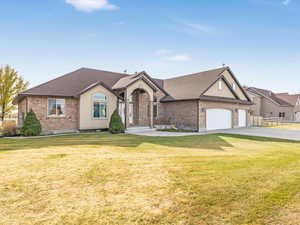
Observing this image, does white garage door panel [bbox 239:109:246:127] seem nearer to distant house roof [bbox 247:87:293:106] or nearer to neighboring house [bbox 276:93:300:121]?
distant house roof [bbox 247:87:293:106]

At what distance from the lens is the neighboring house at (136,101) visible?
15605mm

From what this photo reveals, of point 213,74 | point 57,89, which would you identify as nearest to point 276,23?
point 213,74

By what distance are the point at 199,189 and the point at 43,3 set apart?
13.8 metres

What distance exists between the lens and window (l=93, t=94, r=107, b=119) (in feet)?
55.1

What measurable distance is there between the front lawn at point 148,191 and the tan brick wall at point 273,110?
133 ft

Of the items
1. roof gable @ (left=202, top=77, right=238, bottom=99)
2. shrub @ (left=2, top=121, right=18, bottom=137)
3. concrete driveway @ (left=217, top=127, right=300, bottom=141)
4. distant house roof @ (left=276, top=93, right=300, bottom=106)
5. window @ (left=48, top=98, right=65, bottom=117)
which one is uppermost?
distant house roof @ (left=276, top=93, right=300, bottom=106)

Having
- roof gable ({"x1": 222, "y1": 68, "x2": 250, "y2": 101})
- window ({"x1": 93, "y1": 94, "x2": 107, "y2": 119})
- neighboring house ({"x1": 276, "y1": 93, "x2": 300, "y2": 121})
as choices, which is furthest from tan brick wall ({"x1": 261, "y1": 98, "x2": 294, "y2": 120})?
window ({"x1": 93, "y1": 94, "x2": 107, "y2": 119})

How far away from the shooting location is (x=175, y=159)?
23.3ft

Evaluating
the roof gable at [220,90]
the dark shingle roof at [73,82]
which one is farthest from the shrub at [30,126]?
the roof gable at [220,90]

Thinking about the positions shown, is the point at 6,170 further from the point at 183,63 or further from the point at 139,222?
the point at 183,63

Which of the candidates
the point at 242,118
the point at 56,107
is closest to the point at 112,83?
the point at 56,107

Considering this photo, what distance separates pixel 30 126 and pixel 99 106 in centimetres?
528

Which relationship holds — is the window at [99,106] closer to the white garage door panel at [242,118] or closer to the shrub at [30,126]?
the shrub at [30,126]

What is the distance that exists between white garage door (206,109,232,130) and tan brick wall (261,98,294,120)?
26018 mm
